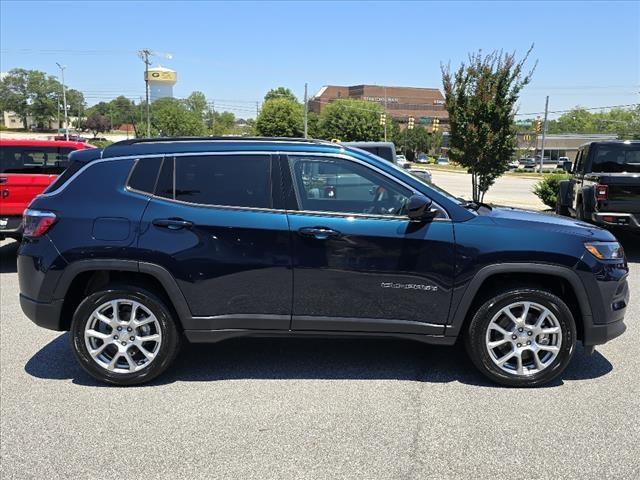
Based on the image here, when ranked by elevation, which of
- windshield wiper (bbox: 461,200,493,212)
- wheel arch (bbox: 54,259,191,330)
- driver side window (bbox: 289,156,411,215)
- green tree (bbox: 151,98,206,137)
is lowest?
wheel arch (bbox: 54,259,191,330)

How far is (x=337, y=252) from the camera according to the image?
3855 millimetres

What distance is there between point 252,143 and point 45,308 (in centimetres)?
201

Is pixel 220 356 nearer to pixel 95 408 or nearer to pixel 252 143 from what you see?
pixel 95 408

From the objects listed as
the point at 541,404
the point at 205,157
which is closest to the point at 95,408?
the point at 205,157

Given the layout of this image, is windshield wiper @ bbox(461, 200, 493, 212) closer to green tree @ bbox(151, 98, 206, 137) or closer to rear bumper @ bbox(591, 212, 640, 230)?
rear bumper @ bbox(591, 212, 640, 230)

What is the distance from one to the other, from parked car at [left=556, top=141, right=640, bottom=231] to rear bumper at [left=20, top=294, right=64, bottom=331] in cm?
799

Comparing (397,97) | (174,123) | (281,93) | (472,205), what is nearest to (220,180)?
(472,205)

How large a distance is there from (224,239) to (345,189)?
3.18 feet

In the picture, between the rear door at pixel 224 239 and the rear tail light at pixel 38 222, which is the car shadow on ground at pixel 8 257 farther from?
the rear door at pixel 224 239

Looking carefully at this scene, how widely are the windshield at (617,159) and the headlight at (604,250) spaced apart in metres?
6.37

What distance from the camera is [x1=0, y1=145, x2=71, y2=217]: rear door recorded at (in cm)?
820

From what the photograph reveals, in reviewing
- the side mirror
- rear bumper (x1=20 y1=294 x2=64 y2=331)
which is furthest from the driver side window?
rear bumper (x1=20 y1=294 x2=64 y2=331)

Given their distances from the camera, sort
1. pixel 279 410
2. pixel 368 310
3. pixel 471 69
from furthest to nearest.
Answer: pixel 471 69
pixel 368 310
pixel 279 410

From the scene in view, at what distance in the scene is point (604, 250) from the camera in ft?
13.0
